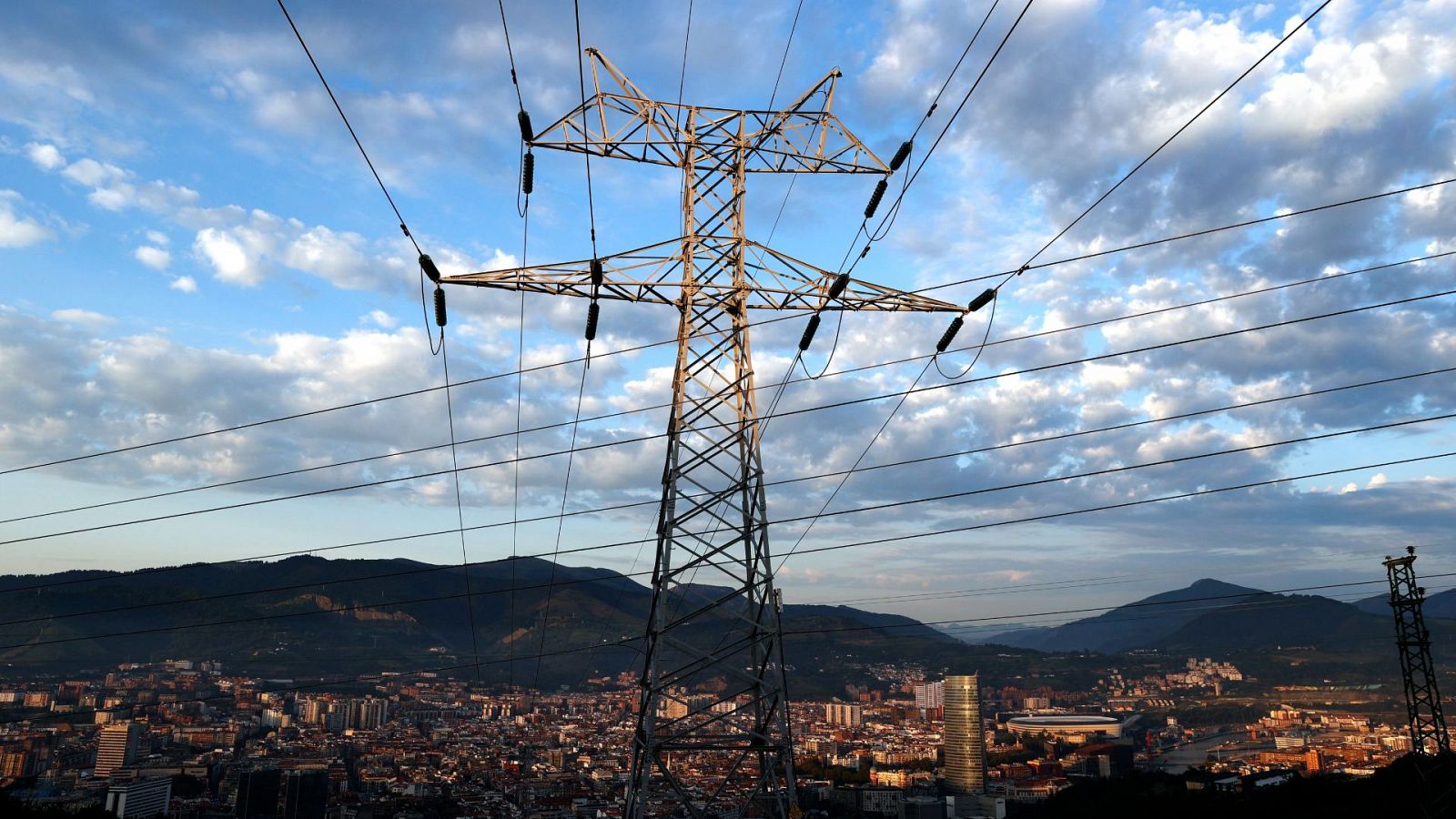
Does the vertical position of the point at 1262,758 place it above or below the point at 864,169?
below

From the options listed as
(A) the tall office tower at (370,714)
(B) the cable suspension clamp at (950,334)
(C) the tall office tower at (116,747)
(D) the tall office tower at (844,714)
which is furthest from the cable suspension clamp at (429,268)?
(D) the tall office tower at (844,714)

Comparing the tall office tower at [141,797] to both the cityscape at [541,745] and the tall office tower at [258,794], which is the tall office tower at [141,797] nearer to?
the cityscape at [541,745]

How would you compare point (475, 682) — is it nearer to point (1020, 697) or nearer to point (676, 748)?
point (1020, 697)

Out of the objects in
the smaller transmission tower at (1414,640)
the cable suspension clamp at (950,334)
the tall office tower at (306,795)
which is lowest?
the tall office tower at (306,795)

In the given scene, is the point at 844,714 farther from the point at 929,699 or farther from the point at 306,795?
the point at 306,795

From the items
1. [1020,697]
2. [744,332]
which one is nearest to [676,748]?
[744,332]

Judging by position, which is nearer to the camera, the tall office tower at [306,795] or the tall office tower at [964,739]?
the tall office tower at [306,795]
